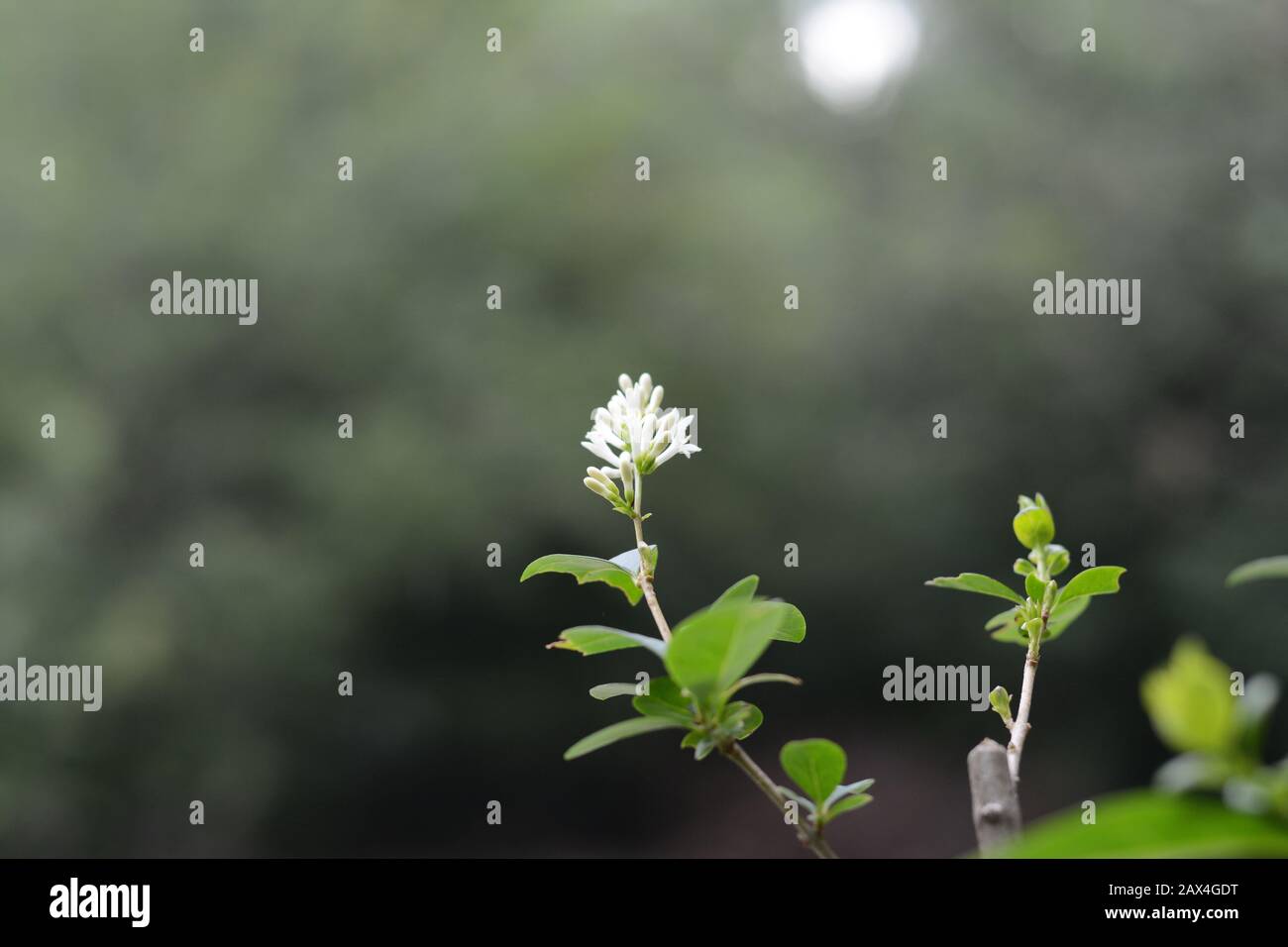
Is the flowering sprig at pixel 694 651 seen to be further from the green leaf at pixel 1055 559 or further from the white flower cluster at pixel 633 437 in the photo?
the green leaf at pixel 1055 559

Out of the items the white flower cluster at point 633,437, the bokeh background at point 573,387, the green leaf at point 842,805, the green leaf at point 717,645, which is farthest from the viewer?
the bokeh background at point 573,387

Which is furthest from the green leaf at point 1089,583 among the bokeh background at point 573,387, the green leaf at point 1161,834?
the bokeh background at point 573,387

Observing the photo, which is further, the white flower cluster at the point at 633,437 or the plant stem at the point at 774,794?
the white flower cluster at the point at 633,437

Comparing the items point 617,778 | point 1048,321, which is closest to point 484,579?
point 617,778

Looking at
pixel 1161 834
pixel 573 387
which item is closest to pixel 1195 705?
pixel 1161 834

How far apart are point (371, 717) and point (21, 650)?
6.15ft

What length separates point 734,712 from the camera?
466mm

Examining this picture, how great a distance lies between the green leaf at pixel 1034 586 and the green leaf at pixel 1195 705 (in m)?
0.25

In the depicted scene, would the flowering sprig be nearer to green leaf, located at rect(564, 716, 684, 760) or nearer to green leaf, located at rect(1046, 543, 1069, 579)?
green leaf, located at rect(564, 716, 684, 760)

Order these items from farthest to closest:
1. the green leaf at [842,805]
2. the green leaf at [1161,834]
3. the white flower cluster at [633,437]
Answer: the white flower cluster at [633,437] < the green leaf at [842,805] < the green leaf at [1161,834]

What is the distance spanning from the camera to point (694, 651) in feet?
1.30

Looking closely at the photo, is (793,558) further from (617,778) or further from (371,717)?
(371,717)

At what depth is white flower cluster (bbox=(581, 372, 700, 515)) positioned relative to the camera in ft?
2.01

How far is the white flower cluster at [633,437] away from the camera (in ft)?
2.01
